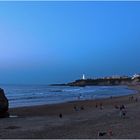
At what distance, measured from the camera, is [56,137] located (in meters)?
17.7

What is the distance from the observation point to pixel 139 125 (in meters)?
20.7

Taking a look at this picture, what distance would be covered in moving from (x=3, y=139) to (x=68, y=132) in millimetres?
3616

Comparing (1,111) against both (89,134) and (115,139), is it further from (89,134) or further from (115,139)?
(115,139)

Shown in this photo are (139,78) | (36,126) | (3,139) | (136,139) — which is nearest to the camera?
(136,139)

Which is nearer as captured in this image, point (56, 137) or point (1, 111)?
point (56, 137)

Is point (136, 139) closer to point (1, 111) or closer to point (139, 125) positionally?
point (139, 125)

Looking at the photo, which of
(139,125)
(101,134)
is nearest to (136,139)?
(101,134)

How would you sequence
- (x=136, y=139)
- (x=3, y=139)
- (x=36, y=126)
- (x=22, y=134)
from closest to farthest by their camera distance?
1. (x=136, y=139)
2. (x=3, y=139)
3. (x=22, y=134)
4. (x=36, y=126)

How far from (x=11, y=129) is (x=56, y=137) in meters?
4.47

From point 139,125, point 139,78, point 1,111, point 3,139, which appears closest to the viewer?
point 3,139

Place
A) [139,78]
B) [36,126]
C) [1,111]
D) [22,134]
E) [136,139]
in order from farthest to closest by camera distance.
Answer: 1. [139,78]
2. [1,111]
3. [36,126]
4. [22,134]
5. [136,139]

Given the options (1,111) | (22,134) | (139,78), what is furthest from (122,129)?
(139,78)

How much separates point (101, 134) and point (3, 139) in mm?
4177

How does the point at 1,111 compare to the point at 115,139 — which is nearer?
the point at 115,139
